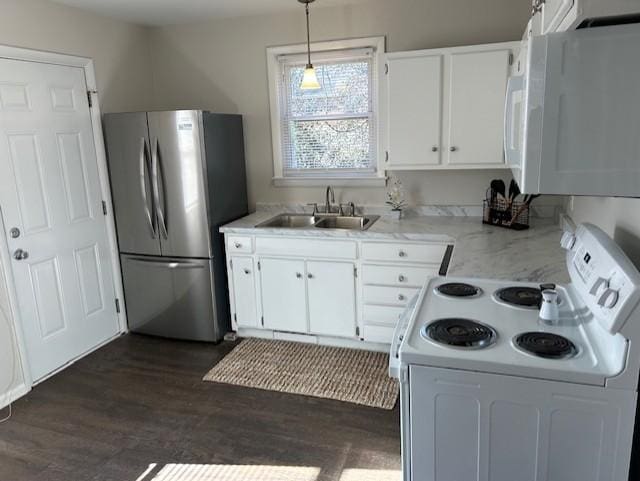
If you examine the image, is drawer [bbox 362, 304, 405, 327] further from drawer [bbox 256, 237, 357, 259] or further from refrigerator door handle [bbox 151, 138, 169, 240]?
refrigerator door handle [bbox 151, 138, 169, 240]

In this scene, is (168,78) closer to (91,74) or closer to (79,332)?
(91,74)

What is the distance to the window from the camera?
3738 millimetres

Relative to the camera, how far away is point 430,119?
128 inches

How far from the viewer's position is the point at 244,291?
3.71 m

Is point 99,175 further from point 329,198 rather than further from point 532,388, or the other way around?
point 532,388

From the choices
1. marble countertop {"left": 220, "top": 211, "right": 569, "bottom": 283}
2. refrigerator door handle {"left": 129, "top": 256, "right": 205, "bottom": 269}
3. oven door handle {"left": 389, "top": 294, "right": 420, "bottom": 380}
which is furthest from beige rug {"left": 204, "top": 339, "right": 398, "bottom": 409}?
oven door handle {"left": 389, "top": 294, "right": 420, "bottom": 380}

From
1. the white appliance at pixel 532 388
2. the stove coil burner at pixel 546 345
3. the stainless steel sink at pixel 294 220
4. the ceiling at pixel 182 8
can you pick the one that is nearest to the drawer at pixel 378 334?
the stainless steel sink at pixel 294 220

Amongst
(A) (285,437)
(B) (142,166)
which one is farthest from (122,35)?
(A) (285,437)

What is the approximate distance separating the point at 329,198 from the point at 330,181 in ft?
0.47

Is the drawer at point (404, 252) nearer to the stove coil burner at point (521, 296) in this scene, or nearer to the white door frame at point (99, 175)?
the stove coil burner at point (521, 296)

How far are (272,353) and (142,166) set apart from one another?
1.71 metres

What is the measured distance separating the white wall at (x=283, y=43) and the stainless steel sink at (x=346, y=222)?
0.70 feet

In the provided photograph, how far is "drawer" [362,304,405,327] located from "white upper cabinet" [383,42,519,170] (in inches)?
40.1

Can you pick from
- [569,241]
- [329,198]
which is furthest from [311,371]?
[569,241]
